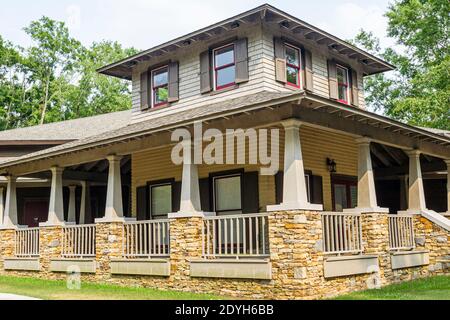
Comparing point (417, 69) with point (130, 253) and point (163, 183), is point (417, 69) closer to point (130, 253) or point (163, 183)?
point (163, 183)

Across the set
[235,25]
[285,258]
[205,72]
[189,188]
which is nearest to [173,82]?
[205,72]

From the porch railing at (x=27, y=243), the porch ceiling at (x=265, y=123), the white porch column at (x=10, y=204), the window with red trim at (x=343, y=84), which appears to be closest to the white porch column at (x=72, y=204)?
the white porch column at (x=10, y=204)

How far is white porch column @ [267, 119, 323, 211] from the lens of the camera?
10.5 meters

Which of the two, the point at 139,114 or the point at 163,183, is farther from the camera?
the point at 139,114

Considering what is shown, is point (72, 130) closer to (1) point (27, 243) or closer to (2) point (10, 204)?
(2) point (10, 204)

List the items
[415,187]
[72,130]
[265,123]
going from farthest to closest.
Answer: [72,130] → [415,187] → [265,123]

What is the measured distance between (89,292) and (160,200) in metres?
4.98

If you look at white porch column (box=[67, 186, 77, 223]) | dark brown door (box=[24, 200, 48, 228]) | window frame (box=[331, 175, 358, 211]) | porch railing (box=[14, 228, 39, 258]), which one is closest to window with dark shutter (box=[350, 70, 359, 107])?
window frame (box=[331, 175, 358, 211])

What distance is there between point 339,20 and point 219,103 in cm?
3938

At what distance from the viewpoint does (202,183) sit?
15375 mm

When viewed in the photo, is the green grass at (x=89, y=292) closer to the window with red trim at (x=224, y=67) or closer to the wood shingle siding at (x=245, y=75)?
the wood shingle siding at (x=245, y=75)

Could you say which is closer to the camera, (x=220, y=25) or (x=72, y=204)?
(x=220, y=25)

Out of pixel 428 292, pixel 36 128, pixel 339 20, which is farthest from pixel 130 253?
pixel 339 20

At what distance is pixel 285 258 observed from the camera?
34.3 ft
